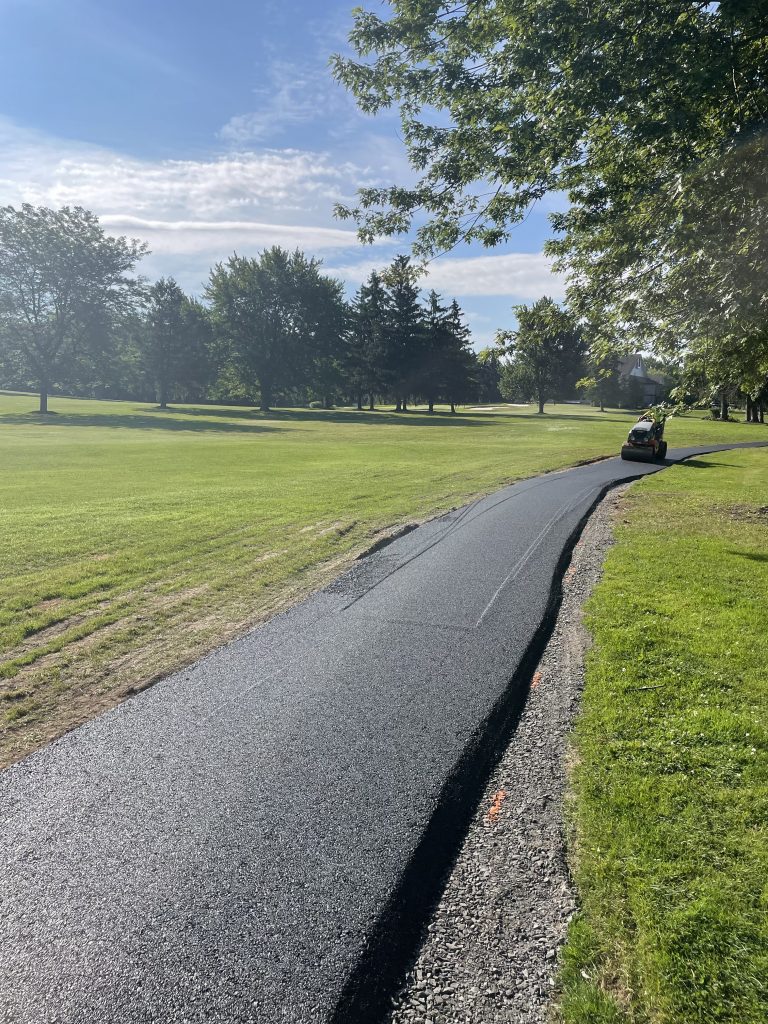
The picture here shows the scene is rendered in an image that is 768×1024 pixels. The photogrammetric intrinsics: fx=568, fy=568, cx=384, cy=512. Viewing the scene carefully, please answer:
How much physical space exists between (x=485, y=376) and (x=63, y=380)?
7065 cm

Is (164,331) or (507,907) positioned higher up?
(164,331)

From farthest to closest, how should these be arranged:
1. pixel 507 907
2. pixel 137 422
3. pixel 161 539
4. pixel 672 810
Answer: pixel 137 422 < pixel 161 539 < pixel 672 810 < pixel 507 907

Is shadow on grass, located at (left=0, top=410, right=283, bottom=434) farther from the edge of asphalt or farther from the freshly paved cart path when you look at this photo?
the edge of asphalt

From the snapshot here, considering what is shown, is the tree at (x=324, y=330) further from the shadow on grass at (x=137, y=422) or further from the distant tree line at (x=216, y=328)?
the shadow on grass at (x=137, y=422)

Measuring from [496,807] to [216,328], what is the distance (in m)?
70.4

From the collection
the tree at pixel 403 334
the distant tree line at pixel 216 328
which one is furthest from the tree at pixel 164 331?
the tree at pixel 403 334

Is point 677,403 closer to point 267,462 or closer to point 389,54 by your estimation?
point 389,54

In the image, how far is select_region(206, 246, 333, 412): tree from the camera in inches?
2621

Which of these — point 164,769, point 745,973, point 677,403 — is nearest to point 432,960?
point 745,973

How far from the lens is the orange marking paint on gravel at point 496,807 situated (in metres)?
3.72

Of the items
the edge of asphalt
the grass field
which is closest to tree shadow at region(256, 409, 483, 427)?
the grass field

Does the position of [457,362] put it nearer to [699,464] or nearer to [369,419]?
[369,419]

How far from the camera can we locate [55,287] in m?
57.2

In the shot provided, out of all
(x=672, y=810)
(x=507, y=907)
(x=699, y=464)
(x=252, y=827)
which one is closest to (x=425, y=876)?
(x=507, y=907)
